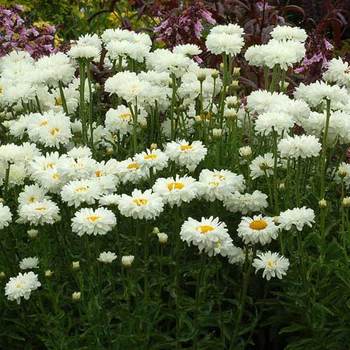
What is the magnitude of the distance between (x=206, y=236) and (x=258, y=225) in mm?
272

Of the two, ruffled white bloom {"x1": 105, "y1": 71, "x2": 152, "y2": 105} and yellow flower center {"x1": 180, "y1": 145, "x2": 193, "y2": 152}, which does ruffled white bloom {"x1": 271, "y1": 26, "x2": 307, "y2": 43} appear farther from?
yellow flower center {"x1": 180, "y1": 145, "x2": 193, "y2": 152}

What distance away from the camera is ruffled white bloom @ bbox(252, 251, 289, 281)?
2.72 m

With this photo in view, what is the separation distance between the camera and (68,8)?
317 inches

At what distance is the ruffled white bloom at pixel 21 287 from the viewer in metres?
2.70

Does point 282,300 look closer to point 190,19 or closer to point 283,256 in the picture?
point 283,256

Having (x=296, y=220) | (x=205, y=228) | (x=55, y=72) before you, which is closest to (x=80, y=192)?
(x=205, y=228)

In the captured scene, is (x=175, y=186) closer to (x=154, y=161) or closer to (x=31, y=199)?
(x=154, y=161)

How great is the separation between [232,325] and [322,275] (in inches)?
14.5

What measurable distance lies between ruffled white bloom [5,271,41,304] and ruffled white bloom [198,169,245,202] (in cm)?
64

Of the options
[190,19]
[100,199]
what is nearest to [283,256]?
[100,199]

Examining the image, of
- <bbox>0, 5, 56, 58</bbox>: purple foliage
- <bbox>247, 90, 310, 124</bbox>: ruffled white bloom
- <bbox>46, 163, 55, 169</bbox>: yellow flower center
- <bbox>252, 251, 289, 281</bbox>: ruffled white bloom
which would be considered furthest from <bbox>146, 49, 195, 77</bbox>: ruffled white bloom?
<bbox>0, 5, 56, 58</bbox>: purple foliage

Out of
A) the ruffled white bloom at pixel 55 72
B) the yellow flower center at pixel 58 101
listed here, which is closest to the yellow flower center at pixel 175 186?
the ruffled white bloom at pixel 55 72

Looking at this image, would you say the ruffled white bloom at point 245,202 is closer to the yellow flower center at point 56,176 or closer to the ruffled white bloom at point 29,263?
the yellow flower center at point 56,176

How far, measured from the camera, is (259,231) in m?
2.68
